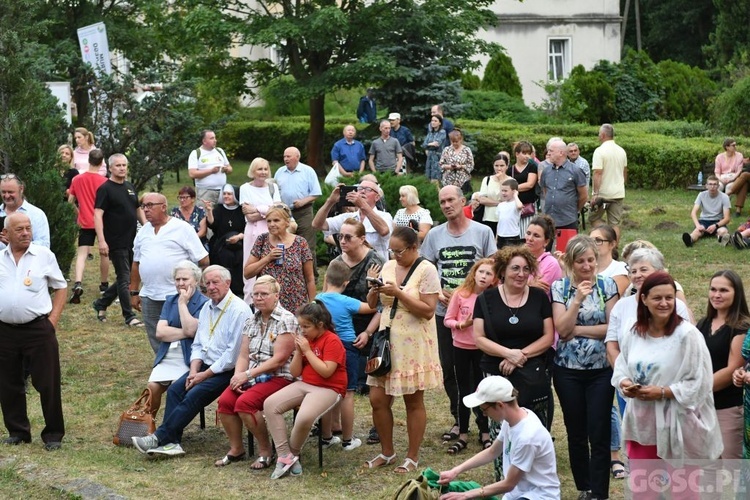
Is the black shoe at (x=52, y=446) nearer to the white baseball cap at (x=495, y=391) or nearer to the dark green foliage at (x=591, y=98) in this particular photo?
the white baseball cap at (x=495, y=391)

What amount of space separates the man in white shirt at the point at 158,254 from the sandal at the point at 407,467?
9.75 feet

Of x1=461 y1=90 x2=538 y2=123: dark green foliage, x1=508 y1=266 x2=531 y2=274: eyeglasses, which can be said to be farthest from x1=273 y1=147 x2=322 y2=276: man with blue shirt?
x1=461 y1=90 x2=538 y2=123: dark green foliage

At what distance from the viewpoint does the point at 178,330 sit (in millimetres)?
9234

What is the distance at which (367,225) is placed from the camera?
36.4 feet

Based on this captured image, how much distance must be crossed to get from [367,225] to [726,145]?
11.0 meters

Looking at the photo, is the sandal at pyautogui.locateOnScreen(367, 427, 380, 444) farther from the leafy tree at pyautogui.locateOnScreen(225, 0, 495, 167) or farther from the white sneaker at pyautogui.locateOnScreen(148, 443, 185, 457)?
the leafy tree at pyautogui.locateOnScreen(225, 0, 495, 167)

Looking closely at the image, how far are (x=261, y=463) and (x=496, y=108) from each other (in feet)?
86.5

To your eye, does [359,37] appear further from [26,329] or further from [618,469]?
[618,469]

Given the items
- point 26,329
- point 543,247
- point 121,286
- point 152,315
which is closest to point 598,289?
point 543,247

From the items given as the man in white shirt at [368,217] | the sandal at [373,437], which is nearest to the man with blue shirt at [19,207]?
the man in white shirt at [368,217]

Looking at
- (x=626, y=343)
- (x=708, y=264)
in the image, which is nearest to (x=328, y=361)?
(x=626, y=343)

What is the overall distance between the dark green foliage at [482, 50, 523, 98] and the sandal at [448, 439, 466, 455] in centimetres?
2961

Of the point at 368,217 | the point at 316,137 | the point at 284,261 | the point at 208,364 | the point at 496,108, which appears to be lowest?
the point at 208,364

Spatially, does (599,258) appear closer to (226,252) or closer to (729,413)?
(729,413)
